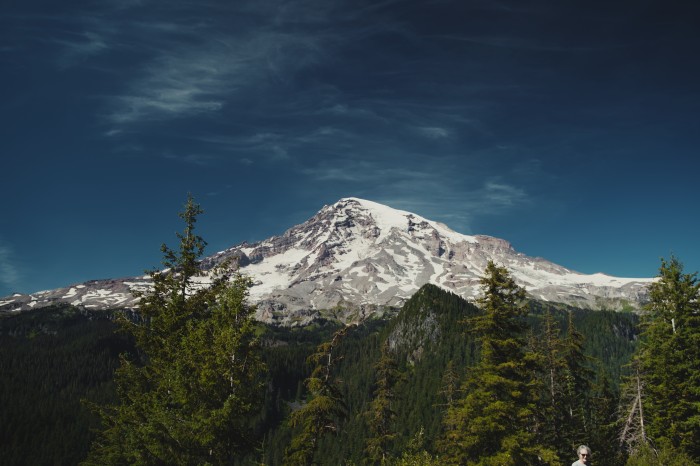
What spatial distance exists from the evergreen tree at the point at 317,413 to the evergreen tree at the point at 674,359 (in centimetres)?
1915

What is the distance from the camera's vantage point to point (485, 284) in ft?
84.9

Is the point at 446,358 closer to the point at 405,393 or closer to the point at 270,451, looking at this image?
the point at 405,393

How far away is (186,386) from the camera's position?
18250 millimetres

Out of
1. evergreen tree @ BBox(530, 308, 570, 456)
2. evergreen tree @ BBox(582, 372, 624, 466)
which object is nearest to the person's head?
evergreen tree @ BBox(530, 308, 570, 456)

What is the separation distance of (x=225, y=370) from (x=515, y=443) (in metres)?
14.0

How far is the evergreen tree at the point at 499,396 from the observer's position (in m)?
22.0

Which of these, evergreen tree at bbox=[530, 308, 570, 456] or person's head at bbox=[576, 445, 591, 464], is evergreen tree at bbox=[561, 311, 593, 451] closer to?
evergreen tree at bbox=[530, 308, 570, 456]

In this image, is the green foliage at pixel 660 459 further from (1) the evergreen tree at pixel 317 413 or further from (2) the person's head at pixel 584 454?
(1) the evergreen tree at pixel 317 413

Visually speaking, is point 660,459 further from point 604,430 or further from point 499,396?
point 604,430

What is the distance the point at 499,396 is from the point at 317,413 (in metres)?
10.7

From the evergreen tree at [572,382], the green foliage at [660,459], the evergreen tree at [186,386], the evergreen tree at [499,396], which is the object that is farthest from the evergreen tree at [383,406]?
the evergreen tree at [186,386]

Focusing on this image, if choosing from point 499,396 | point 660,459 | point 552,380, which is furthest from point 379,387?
point 660,459

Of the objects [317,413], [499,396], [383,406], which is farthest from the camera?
[383,406]

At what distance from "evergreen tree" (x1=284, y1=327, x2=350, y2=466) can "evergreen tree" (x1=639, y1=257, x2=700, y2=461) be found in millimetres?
19150
